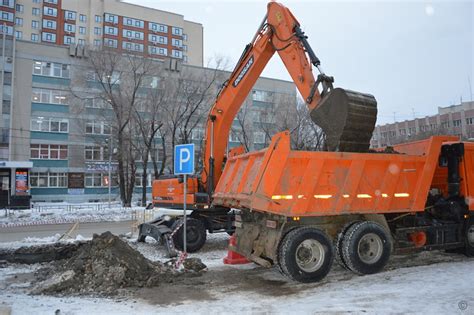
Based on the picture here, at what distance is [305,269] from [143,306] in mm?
3043

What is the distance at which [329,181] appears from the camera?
25.2ft

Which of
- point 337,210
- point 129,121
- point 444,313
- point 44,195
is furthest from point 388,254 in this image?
point 44,195

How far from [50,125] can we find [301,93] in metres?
38.7

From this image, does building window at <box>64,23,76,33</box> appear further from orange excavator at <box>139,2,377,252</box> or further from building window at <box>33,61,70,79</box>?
orange excavator at <box>139,2,377,252</box>

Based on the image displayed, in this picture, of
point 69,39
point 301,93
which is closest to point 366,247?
point 301,93

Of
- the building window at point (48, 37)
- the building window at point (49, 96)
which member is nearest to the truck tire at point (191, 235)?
the building window at point (49, 96)

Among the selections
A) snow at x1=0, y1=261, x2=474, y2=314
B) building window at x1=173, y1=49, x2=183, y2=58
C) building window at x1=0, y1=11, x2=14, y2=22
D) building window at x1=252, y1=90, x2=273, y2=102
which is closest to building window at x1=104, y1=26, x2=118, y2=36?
building window at x1=173, y1=49, x2=183, y2=58

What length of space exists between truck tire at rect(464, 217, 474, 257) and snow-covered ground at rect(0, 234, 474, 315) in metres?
0.90

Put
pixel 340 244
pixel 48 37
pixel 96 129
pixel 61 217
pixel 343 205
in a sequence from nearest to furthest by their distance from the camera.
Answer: pixel 343 205 → pixel 340 244 → pixel 61 217 → pixel 96 129 → pixel 48 37

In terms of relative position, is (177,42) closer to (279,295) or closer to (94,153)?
(94,153)

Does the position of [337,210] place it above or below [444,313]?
above

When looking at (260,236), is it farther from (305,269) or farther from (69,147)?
(69,147)

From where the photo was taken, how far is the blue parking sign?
952 centimetres

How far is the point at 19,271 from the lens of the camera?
877cm
